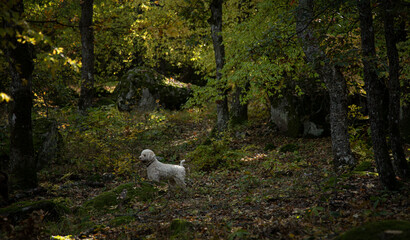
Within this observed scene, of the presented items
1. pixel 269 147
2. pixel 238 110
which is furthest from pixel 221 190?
pixel 238 110

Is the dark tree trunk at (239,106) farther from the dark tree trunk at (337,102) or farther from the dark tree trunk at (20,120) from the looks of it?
the dark tree trunk at (20,120)

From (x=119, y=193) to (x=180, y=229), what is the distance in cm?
303

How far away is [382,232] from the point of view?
127 inches

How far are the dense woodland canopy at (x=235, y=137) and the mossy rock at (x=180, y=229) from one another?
0.08 ft

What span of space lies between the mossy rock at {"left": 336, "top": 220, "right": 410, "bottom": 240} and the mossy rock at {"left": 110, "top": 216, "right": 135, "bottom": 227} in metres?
4.15

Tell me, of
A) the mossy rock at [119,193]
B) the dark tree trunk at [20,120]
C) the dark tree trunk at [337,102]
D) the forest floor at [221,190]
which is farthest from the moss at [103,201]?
the dark tree trunk at [337,102]

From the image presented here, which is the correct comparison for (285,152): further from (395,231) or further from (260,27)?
(395,231)

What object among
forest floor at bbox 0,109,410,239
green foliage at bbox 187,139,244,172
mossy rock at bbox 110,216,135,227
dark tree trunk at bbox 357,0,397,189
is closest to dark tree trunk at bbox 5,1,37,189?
forest floor at bbox 0,109,410,239

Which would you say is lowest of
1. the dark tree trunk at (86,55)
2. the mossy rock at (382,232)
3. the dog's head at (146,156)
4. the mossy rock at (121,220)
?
the mossy rock at (121,220)

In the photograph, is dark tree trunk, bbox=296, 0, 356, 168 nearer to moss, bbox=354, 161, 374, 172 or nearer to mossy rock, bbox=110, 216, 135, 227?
moss, bbox=354, 161, 374, 172

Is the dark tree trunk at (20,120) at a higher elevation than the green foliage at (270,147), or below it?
A: higher

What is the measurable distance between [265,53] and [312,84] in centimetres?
730

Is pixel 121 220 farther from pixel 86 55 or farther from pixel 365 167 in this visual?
pixel 86 55

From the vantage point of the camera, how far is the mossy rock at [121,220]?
19.5ft
